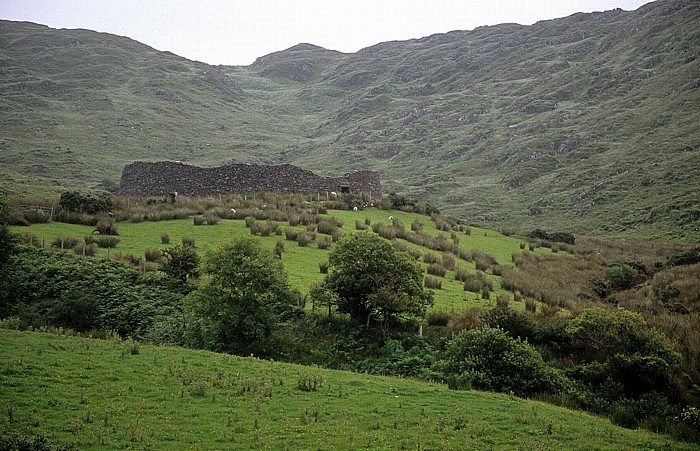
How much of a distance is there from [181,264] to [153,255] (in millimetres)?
3456

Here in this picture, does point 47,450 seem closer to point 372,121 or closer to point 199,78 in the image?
point 372,121

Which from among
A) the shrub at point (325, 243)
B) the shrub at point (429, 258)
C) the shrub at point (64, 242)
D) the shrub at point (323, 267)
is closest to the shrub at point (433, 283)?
the shrub at point (429, 258)

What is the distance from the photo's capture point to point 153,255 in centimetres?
2711

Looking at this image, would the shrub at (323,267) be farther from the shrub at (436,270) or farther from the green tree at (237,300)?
the green tree at (237,300)

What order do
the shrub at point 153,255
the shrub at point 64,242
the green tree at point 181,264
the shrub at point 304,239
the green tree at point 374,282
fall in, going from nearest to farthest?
the green tree at point 374,282 < the green tree at point 181,264 < the shrub at point 153,255 < the shrub at point 64,242 < the shrub at point 304,239

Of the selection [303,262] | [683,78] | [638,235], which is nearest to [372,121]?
[683,78]

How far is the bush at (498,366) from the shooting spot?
15898 millimetres

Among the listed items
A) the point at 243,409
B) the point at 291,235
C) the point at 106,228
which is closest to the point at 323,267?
the point at 291,235

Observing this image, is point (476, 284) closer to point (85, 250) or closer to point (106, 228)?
point (85, 250)

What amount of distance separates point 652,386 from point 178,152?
10692 cm

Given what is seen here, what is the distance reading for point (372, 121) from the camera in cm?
15588

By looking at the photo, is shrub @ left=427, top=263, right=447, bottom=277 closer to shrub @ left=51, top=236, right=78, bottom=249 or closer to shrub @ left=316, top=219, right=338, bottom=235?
shrub @ left=316, top=219, right=338, bottom=235

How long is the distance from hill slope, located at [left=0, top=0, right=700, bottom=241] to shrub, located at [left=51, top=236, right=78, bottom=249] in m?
29.9

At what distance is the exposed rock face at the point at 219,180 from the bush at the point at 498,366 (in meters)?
37.2
